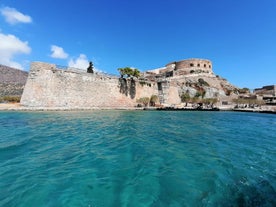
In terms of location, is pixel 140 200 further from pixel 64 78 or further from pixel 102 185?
pixel 64 78

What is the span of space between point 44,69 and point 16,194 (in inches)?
1040

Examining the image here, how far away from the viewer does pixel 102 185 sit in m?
4.46

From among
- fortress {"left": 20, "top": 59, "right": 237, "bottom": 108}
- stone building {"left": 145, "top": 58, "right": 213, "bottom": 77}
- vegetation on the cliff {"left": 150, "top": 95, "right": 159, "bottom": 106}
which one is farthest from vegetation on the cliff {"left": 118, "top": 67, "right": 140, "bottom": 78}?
stone building {"left": 145, "top": 58, "right": 213, "bottom": 77}

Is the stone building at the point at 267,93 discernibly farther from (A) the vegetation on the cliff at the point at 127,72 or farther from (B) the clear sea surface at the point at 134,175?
(B) the clear sea surface at the point at 134,175

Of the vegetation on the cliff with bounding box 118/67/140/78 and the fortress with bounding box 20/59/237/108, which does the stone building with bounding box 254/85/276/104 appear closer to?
the fortress with bounding box 20/59/237/108

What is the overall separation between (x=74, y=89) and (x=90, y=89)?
2.86 m

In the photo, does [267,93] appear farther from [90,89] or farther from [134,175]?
[134,175]

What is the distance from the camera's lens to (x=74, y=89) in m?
29.8

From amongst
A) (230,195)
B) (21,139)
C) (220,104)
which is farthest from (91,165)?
(220,104)

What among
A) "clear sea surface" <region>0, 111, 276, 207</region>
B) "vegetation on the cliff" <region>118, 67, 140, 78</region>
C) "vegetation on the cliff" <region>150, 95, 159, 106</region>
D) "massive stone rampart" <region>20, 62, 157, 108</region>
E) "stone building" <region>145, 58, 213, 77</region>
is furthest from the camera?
"stone building" <region>145, 58, 213, 77</region>

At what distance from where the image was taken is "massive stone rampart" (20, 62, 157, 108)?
26422mm

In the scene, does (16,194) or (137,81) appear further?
(137,81)

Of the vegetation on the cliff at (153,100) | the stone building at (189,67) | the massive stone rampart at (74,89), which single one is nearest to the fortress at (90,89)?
the massive stone rampart at (74,89)

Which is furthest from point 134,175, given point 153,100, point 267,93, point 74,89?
point 267,93
